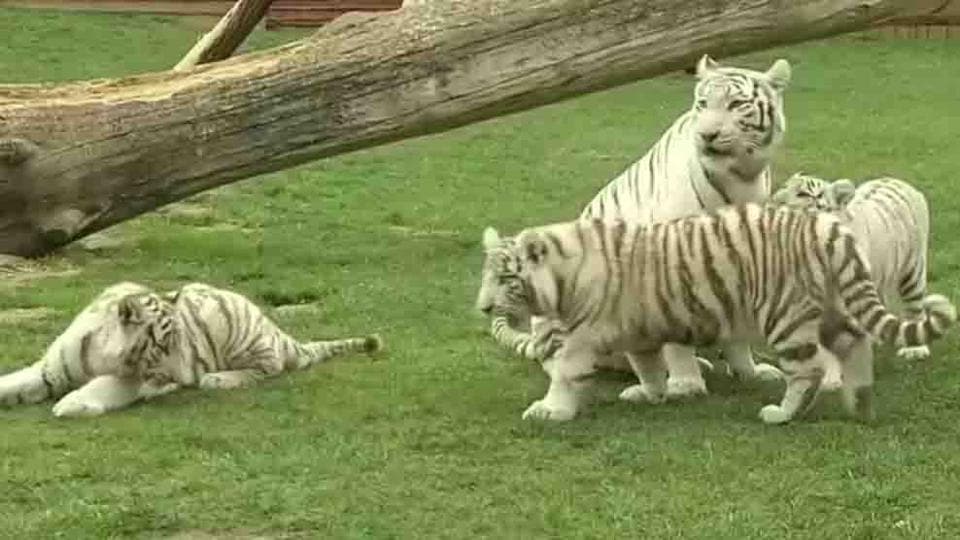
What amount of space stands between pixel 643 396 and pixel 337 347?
115 cm

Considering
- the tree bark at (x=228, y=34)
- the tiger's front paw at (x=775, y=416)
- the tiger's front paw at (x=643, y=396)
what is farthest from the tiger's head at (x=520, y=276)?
the tree bark at (x=228, y=34)

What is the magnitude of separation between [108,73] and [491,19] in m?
7.73

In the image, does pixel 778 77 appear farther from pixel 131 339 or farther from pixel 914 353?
pixel 131 339

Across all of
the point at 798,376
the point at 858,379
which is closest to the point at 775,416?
the point at 798,376

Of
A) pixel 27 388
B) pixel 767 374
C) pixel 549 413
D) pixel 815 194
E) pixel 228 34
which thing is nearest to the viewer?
pixel 549 413

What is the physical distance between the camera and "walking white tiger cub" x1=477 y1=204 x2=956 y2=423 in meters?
5.11

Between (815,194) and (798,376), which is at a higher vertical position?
(815,194)

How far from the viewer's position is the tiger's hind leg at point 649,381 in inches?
213

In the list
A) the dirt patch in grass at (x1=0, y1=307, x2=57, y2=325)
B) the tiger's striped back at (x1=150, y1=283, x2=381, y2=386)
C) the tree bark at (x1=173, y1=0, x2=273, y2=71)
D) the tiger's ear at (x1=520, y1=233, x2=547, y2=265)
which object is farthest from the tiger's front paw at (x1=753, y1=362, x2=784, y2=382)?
the tree bark at (x1=173, y1=0, x2=273, y2=71)

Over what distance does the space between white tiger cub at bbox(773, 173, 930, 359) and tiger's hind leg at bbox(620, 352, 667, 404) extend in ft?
2.27

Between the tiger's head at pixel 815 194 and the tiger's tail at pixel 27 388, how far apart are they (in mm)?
2206

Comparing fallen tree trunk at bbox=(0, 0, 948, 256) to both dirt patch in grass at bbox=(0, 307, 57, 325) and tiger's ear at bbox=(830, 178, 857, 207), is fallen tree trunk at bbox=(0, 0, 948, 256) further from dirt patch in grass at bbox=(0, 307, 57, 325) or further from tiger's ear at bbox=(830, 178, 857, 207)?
tiger's ear at bbox=(830, 178, 857, 207)

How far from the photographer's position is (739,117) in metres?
5.73

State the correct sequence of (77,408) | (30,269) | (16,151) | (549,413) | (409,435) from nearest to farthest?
(409,435) → (549,413) → (77,408) → (16,151) → (30,269)
